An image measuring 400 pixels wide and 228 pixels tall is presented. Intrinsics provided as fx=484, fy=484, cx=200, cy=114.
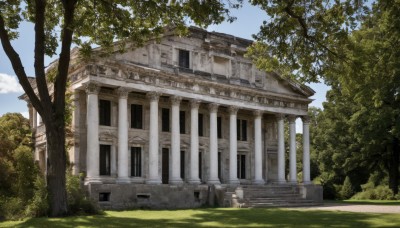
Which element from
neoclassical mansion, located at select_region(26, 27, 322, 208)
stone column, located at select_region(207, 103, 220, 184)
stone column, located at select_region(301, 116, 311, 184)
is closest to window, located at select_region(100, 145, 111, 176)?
neoclassical mansion, located at select_region(26, 27, 322, 208)

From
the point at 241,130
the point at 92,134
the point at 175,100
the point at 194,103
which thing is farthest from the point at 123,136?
the point at 241,130

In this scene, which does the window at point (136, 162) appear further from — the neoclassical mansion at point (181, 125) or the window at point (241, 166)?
the window at point (241, 166)

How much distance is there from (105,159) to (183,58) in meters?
9.45

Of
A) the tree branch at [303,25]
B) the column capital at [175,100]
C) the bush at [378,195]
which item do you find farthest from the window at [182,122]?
the bush at [378,195]

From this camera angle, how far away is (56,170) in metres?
20.5

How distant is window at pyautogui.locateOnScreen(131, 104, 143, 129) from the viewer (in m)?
34.8

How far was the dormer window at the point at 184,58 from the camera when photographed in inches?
1414

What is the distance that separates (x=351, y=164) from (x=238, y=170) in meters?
13.7

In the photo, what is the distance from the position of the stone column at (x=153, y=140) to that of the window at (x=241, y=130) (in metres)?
10.7

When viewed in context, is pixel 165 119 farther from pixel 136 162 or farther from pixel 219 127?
pixel 219 127

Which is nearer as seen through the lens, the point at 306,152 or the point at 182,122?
the point at 182,122

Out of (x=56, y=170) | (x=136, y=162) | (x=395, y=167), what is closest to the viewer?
(x=56, y=170)

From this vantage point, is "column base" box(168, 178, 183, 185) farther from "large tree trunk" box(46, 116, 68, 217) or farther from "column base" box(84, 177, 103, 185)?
"large tree trunk" box(46, 116, 68, 217)

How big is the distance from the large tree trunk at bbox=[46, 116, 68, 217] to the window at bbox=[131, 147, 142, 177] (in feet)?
45.1
